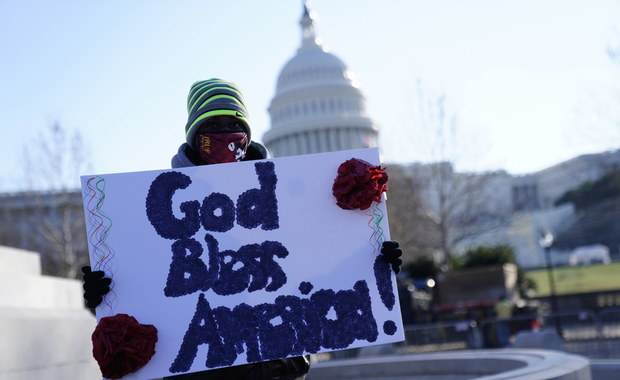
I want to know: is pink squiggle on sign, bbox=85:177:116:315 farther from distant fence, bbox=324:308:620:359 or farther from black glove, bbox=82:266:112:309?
distant fence, bbox=324:308:620:359

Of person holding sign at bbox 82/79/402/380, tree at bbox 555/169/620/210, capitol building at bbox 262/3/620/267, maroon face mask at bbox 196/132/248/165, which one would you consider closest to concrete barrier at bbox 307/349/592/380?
person holding sign at bbox 82/79/402/380

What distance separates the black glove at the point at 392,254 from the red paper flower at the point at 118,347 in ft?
4.36

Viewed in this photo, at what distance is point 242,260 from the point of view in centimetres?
442

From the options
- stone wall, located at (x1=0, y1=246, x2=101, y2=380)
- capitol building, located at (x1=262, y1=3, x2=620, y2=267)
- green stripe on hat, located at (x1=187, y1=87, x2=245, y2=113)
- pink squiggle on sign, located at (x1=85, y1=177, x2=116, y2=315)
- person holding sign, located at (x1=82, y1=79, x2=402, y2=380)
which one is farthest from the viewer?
capitol building, located at (x1=262, y1=3, x2=620, y2=267)

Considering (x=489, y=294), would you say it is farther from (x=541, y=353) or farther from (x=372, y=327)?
(x=372, y=327)

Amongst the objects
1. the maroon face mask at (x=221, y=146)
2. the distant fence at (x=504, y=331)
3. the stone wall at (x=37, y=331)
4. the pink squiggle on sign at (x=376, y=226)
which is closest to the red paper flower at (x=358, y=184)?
the pink squiggle on sign at (x=376, y=226)

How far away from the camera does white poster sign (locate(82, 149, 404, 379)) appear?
4215 millimetres

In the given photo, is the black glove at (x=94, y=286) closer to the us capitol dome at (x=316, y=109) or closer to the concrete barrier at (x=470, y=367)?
the concrete barrier at (x=470, y=367)

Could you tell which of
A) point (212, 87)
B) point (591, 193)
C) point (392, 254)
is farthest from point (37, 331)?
point (591, 193)

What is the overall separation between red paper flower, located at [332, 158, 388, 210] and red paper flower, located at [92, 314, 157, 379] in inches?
50.7

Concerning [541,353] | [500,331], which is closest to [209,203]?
[541,353]

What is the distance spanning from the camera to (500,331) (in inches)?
817

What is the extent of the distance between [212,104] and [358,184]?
89 centimetres

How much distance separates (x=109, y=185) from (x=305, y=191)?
1045 millimetres
